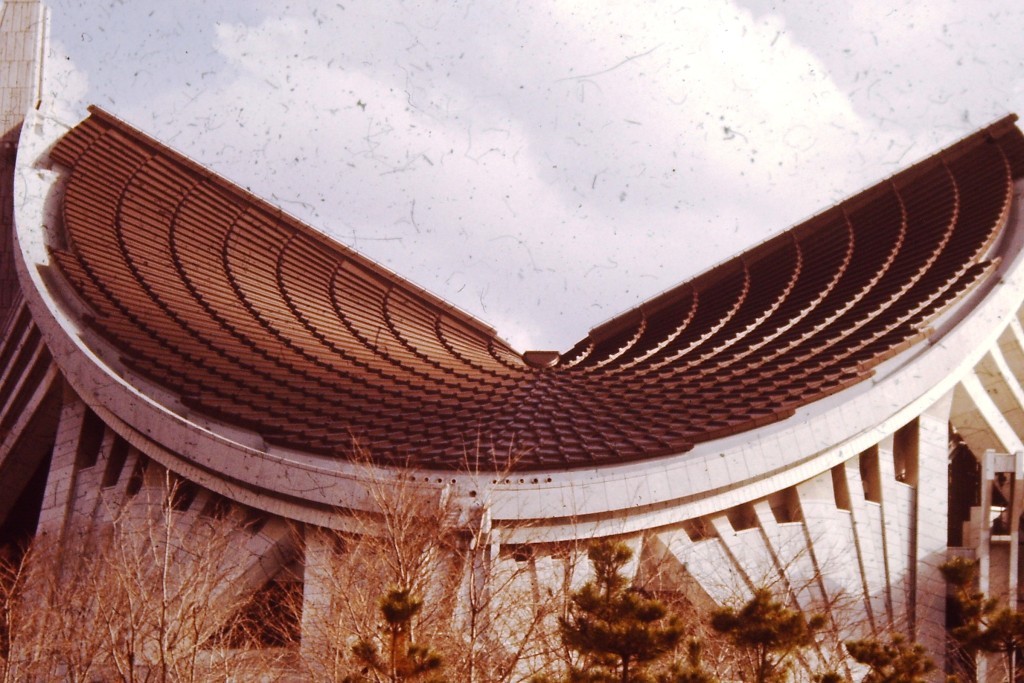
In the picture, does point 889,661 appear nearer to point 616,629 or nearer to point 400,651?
point 616,629

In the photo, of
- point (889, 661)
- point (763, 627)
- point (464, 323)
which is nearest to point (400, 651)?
point (763, 627)

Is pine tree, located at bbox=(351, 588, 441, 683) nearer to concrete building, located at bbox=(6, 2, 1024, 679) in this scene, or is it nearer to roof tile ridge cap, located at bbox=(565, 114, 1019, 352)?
concrete building, located at bbox=(6, 2, 1024, 679)

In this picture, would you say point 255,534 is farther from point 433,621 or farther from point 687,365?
point 687,365

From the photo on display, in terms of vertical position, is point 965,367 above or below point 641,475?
above

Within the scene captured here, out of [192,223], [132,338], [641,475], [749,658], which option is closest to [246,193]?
[192,223]

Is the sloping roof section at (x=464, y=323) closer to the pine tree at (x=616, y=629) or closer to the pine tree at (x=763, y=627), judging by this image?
the pine tree at (x=616, y=629)

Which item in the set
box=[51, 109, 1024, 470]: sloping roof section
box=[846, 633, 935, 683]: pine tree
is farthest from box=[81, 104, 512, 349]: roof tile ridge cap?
box=[846, 633, 935, 683]: pine tree
